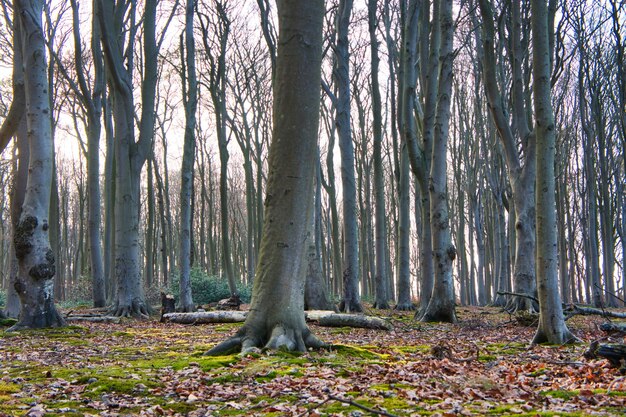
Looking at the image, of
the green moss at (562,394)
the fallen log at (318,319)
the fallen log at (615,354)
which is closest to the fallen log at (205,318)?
the fallen log at (318,319)

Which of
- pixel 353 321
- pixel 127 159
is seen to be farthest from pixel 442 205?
pixel 127 159

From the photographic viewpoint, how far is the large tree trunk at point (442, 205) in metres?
11.8

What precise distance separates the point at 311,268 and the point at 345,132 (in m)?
3.82

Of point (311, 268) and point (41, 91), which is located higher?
point (41, 91)

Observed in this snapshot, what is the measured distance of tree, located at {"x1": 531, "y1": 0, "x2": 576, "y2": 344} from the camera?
683 cm

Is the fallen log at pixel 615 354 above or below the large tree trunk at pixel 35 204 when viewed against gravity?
below

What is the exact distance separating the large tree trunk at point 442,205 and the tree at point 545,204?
4.72 m

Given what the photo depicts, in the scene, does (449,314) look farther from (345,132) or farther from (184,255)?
(184,255)

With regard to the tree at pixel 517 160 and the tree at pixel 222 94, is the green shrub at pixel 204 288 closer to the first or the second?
the tree at pixel 222 94

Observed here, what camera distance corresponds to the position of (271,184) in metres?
6.25

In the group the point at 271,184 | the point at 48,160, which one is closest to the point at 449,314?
the point at 271,184

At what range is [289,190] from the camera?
6.15m

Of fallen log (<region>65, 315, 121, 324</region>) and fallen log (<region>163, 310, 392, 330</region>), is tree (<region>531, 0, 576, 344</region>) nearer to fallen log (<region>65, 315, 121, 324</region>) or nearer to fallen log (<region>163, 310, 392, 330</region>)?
fallen log (<region>163, 310, 392, 330</region>)

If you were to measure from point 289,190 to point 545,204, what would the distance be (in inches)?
122
